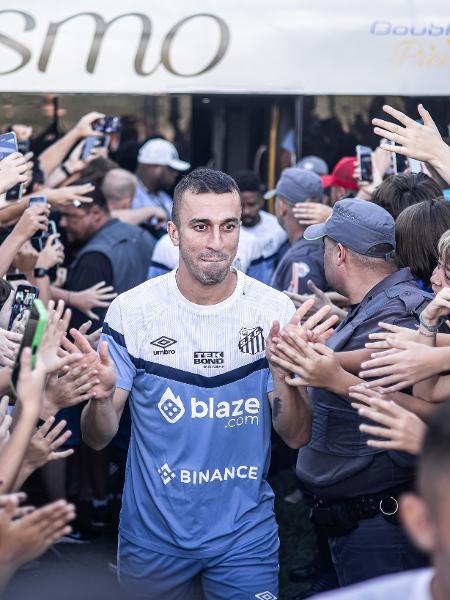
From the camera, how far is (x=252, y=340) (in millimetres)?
4070

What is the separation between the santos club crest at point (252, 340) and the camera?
13.3 ft

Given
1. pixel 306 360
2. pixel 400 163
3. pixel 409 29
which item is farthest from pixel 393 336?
pixel 409 29

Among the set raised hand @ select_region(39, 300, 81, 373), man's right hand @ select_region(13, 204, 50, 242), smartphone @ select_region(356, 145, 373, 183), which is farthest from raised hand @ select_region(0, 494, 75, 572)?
smartphone @ select_region(356, 145, 373, 183)

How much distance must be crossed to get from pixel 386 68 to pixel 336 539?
246 inches

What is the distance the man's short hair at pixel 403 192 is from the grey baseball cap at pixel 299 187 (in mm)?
1767

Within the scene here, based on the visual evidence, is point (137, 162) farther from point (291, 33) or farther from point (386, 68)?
point (386, 68)

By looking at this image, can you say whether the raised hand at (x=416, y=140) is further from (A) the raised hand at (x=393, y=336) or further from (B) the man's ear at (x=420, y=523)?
(B) the man's ear at (x=420, y=523)

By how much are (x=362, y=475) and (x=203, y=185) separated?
128 cm

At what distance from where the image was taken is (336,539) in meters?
4.36

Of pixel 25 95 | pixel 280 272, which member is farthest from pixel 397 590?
pixel 25 95

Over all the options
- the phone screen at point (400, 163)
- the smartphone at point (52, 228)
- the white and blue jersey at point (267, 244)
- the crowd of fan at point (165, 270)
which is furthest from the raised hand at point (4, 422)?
the white and blue jersey at point (267, 244)

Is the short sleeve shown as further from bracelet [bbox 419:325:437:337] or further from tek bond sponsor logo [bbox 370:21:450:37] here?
tek bond sponsor logo [bbox 370:21:450:37]

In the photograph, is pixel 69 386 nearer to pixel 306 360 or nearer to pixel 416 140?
pixel 306 360

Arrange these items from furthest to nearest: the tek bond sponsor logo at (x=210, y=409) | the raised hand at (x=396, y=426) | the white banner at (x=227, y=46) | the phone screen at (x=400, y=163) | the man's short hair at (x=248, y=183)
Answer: the white banner at (x=227, y=46) → the man's short hair at (x=248, y=183) → the phone screen at (x=400, y=163) → the tek bond sponsor logo at (x=210, y=409) → the raised hand at (x=396, y=426)
